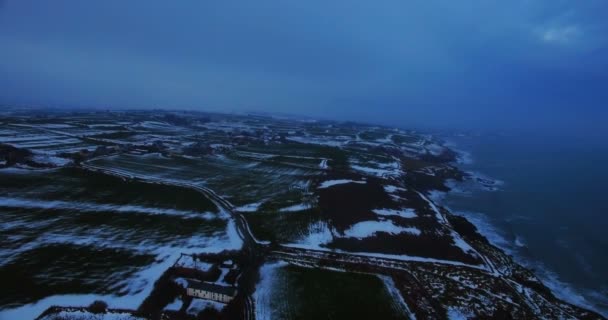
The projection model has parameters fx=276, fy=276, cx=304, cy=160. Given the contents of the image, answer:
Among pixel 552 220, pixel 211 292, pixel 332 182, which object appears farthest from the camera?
pixel 332 182

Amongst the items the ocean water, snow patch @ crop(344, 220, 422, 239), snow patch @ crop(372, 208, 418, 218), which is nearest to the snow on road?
snow patch @ crop(372, 208, 418, 218)

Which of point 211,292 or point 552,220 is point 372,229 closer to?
point 211,292

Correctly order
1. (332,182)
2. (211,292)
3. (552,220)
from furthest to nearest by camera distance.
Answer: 1. (332,182)
2. (552,220)
3. (211,292)

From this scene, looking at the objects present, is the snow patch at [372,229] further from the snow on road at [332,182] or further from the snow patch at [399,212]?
Answer: the snow on road at [332,182]

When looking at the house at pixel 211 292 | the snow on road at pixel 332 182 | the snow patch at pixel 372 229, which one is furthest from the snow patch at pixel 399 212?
the house at pixel 211 292

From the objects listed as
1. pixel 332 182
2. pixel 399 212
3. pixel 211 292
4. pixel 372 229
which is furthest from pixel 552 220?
pixel 211 292

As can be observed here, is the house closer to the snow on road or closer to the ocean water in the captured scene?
the ocean water
